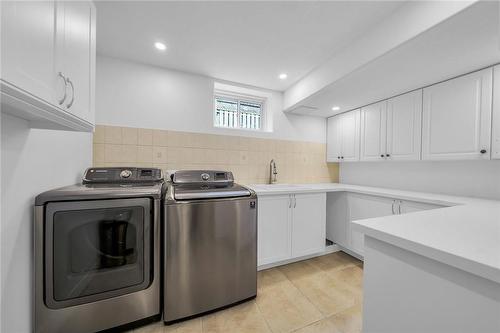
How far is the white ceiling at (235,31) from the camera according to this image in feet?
4.50

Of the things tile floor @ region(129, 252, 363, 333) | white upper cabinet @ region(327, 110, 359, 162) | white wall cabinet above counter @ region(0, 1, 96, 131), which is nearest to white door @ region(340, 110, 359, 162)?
white upper cabinet @ region(327, 110, 359, 162)

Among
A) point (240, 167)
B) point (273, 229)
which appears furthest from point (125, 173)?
point (273, 229)

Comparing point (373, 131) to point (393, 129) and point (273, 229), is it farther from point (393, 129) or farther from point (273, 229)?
point (273, 229)

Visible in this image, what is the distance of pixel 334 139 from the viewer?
10.0ft

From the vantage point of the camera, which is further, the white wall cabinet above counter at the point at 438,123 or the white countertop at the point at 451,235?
the white wall cabinet above counter at the point at 438,123

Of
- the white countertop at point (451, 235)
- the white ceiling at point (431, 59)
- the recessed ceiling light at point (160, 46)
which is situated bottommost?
the white countertop at point (451, 235)

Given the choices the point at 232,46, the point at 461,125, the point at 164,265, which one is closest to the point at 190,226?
the point at 164,265

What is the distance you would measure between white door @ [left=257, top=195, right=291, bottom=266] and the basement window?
3.95 ft

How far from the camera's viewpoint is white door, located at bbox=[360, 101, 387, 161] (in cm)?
237

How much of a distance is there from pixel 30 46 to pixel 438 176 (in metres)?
3.21

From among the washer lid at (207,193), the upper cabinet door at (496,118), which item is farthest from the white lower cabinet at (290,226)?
the upper cabinet door at (496,118)

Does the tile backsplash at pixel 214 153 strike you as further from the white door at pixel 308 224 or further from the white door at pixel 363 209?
the white door at pixel 363 209

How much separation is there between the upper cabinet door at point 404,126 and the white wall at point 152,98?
5.49ft

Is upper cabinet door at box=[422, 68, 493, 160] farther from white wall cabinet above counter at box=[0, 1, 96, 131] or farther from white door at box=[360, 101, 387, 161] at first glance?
white wall cabinet above counter at box=[0, 1, 96, 131]
